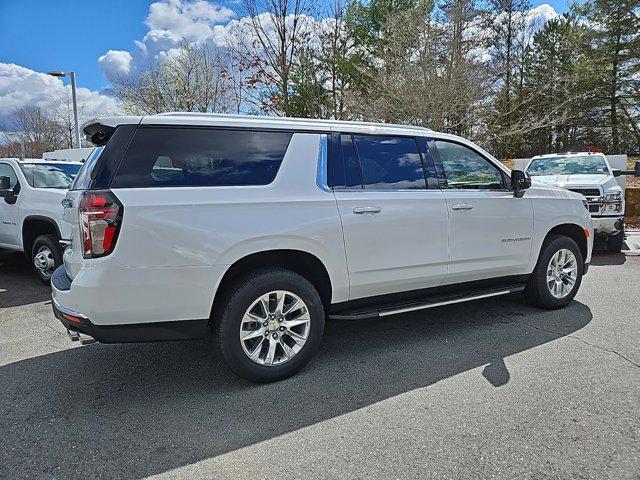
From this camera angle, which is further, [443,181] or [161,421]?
[443,181]

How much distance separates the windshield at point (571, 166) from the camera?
9297 millimetres

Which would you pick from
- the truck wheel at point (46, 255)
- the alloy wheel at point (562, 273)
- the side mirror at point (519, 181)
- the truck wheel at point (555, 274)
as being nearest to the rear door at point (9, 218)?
the truck wheel at point (46, 255)

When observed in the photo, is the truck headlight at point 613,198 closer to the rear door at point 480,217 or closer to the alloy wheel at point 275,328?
the rear door at point 480,217

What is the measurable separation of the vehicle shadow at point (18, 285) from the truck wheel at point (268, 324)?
3908mm

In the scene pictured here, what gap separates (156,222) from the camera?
2.83 meters

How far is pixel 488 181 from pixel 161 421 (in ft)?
11.9

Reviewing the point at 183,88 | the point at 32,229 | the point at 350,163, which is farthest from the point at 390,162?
the point at 183,88

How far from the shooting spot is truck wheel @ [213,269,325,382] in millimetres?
3117

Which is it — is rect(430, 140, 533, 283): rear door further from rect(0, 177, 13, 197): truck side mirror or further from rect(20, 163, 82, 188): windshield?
rect(0, 177, 13, 197): truck side mirror

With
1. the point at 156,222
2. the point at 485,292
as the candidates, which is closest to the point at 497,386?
the point at 485,292

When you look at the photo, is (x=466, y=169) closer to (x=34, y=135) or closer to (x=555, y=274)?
(x=555, y=274)

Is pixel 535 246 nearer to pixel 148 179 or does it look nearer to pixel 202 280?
pixel 202 280

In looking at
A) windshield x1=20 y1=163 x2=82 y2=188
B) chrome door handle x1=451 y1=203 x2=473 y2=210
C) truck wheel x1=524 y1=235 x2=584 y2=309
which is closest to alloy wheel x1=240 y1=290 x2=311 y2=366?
chrome door handle x1=451 y1=203 x2=473 y2=210

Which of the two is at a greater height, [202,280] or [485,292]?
[202,280]
